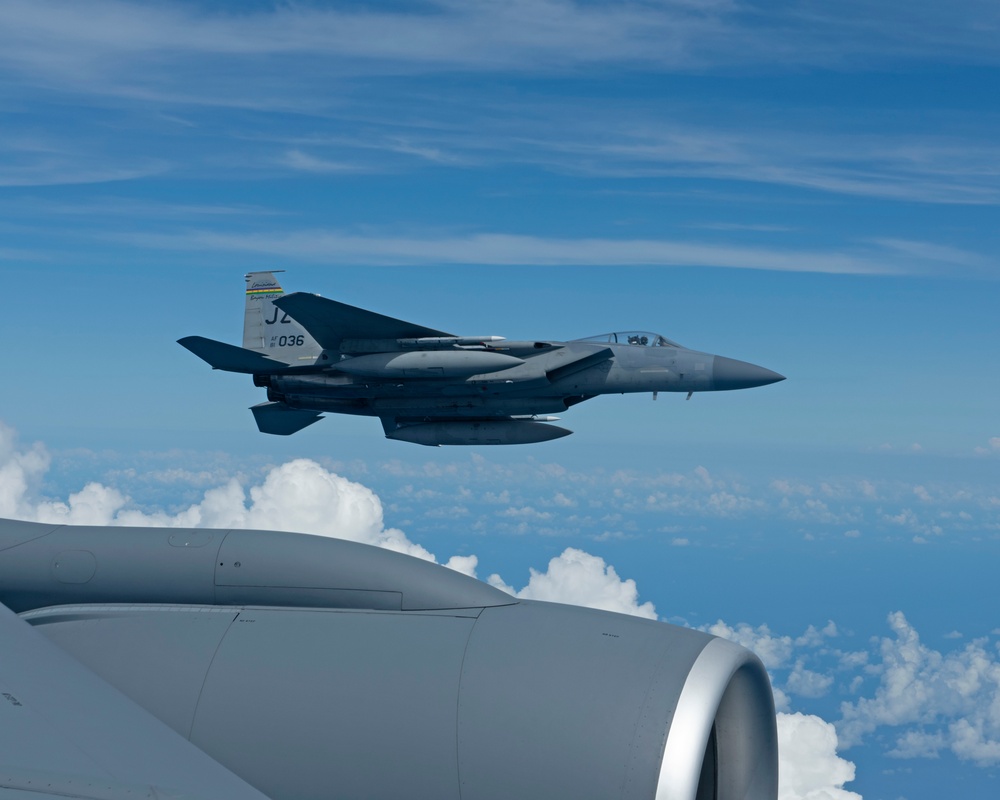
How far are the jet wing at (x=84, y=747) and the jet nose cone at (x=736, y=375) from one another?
20850 millimetres

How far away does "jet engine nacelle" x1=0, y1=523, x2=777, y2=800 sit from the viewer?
3.90 metres

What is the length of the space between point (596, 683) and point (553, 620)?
54cm

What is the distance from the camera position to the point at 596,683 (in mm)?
4098

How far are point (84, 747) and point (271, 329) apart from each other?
25.4 metres

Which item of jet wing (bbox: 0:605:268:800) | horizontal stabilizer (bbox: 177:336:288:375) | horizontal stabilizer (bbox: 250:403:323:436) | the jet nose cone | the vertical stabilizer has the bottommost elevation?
jet wing (bbox: 0:605:268:800)

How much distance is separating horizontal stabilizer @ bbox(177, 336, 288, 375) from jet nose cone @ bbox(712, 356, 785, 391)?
11.5 meters

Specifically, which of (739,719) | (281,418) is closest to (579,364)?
(281,418)

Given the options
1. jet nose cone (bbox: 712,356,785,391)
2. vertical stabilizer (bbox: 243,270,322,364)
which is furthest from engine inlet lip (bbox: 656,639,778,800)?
vertical stabilizer (bbox: 243,270,322,364)

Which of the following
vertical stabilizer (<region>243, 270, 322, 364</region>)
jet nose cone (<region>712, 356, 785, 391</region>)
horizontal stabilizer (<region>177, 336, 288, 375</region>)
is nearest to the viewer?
jet nose cone (<region>712, 356, 785, 391</region>)

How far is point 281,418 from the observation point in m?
27.1

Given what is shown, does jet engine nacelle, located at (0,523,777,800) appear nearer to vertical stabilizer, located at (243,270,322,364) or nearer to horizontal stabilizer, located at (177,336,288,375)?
horizontal stabilizer, located at (177,336,288,375)

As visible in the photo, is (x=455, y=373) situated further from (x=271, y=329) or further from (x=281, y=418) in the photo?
(x=271, y=329)

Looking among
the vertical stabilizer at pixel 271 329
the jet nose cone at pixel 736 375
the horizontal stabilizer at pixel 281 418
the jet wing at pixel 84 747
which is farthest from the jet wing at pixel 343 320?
the jet wing at pixel 84 747

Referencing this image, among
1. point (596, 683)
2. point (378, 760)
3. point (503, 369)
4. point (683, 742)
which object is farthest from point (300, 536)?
point (503, 369)
